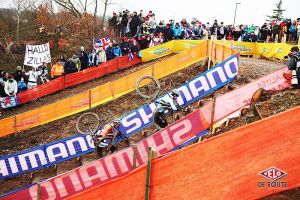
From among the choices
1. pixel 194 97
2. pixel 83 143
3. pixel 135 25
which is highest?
pixel 135 25

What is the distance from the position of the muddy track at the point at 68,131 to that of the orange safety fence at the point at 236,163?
A: 723 centimetres

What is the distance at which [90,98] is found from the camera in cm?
1545

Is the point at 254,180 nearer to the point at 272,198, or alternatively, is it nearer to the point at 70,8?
the point at 272,198

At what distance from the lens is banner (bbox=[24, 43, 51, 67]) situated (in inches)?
738

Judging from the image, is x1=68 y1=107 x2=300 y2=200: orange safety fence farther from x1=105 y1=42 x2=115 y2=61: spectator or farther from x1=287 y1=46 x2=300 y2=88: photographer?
x1=105 y1=42 x2=115 y2=61: spectator

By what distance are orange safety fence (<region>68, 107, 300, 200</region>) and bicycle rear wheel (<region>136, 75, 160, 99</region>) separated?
8.35 meters

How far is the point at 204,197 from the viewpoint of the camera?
490 centimetres

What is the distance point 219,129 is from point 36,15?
30.3 m

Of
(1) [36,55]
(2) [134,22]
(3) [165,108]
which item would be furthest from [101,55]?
(3) [165,108]

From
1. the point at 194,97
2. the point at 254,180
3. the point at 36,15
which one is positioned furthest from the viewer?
the point at 36,15

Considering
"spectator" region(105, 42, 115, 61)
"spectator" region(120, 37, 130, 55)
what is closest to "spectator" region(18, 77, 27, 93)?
"spectator" region(105, 42, 115, 61)

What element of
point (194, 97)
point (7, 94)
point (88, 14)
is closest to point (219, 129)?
point (194, 97)

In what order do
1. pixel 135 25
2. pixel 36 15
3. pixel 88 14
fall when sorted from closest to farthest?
pixel 135 25 < pixel 88 14 < pixel 36 15

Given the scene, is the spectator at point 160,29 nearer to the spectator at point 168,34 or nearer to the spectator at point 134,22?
the spectator at point 168,34
